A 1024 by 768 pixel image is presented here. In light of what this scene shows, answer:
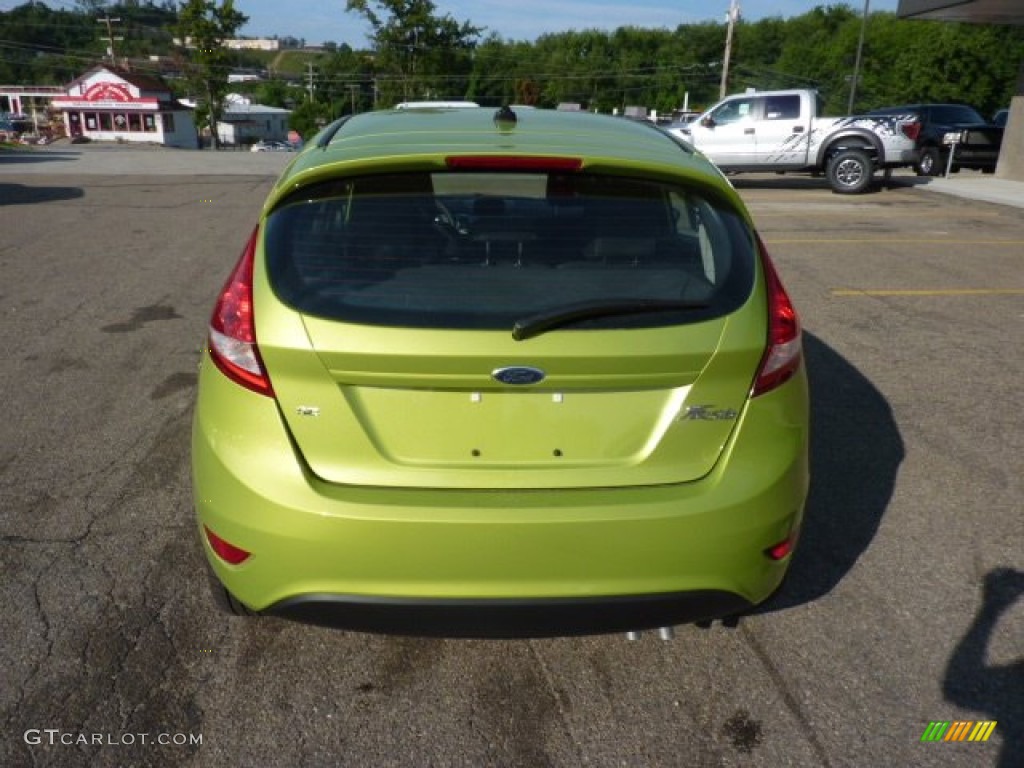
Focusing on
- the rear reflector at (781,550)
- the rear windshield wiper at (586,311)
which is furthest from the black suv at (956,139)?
the rear windshield wiper at (586,311)

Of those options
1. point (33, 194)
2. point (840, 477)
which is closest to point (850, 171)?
point (840, 477)

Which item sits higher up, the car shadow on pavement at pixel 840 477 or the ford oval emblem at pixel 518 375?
the ford oval emblem at pixel 518 375

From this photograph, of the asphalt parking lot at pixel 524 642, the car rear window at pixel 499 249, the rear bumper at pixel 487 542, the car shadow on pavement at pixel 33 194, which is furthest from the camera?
the car shadow on pavement at pixel 33 194

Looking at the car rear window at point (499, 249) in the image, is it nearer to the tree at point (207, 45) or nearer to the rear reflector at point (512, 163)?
the rear reflector at point (512, 163)

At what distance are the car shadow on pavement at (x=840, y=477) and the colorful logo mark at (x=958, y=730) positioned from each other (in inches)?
22.6

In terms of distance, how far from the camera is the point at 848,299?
7.75 metres

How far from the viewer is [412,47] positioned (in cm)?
5084

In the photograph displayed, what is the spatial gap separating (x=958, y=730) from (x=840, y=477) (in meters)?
1.71

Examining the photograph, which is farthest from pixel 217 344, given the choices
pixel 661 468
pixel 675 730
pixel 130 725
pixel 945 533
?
pixel 945 533

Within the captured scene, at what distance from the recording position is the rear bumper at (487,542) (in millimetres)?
2240

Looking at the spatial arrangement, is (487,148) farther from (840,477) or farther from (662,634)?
(840,477)

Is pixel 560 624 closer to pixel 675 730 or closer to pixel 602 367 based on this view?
pixel 675 730
